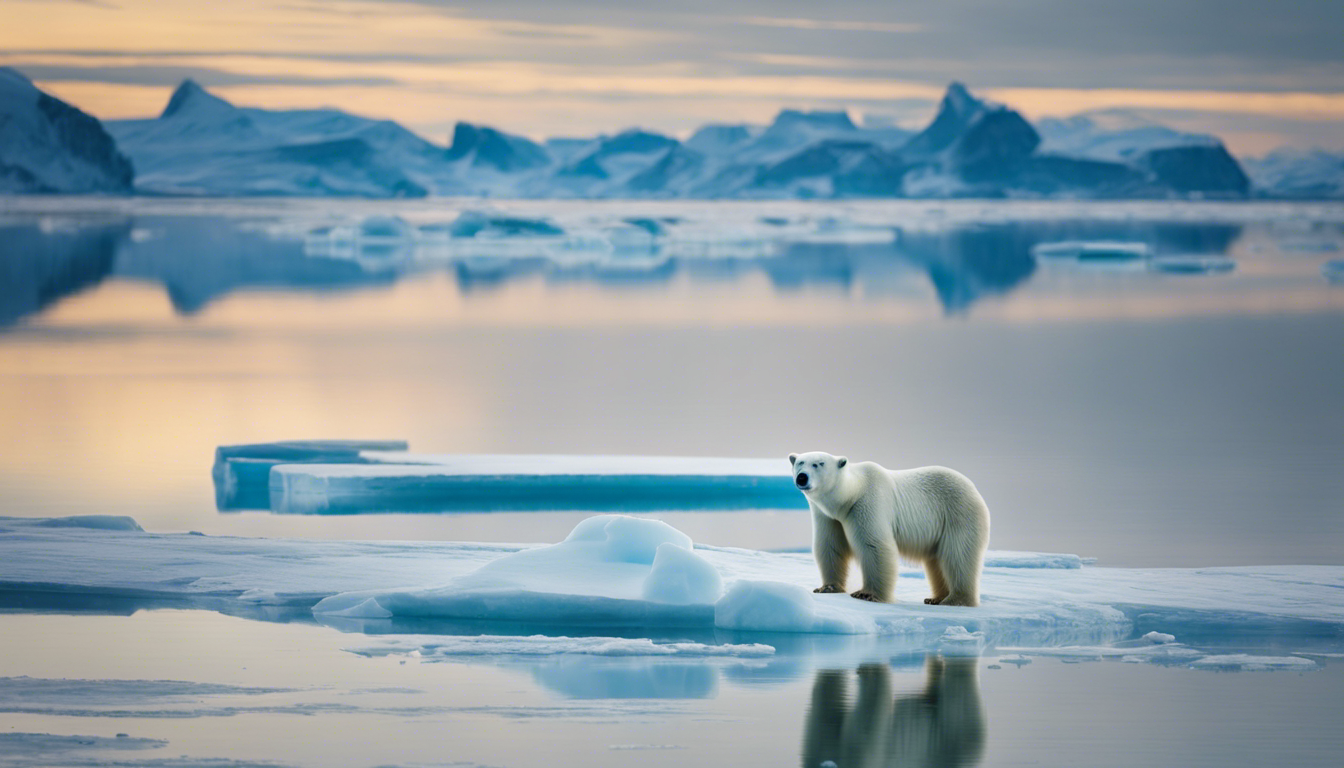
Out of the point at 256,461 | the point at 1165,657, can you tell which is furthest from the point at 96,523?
the point at 1165,657

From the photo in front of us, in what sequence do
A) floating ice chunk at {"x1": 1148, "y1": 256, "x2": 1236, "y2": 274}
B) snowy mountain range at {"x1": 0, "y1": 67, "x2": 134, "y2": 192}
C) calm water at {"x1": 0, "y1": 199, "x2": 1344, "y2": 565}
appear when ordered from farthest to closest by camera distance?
snowy mountain range at {"x1": 0, "y1": 67, "x2": 134, "y2": 192}
floating ice chunk at {"x1": 1148, "y1": 256, "x2": 1236, "y2": 274}
calm water at {"x1": 0, "y1": 199, "x2": 1344, "y2": 565}

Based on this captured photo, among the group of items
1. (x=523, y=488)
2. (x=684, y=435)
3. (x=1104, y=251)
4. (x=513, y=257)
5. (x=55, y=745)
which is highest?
(x=1104, y=251)

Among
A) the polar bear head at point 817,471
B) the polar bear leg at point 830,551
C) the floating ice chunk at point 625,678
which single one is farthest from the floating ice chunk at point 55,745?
the polar bear leg at point 830,551

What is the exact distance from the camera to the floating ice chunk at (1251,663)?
7012 millimetres

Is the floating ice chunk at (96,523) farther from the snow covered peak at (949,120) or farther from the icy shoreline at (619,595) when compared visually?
the snow covered peak at (949,120)

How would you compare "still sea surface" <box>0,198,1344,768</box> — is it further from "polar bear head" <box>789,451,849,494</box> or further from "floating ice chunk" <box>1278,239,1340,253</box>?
"floating ice chunk" <box>1278,239,1340,253</box>

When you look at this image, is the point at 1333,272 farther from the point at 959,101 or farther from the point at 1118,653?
the point at 959,101

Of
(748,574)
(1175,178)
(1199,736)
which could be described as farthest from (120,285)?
(1175,178)

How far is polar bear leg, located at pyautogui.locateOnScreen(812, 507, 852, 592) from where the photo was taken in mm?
→ 7570

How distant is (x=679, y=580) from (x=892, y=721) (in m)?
1.48

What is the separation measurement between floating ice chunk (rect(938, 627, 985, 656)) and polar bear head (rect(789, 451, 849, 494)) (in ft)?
2.71

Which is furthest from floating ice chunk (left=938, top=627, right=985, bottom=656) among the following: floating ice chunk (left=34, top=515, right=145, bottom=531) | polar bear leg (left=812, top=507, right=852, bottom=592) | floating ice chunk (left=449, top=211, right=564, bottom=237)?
floating ice chunk (left=449, top=211, right=564, bottom=237)

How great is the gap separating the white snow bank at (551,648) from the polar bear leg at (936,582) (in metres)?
0.97

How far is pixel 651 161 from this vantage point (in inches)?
6983
